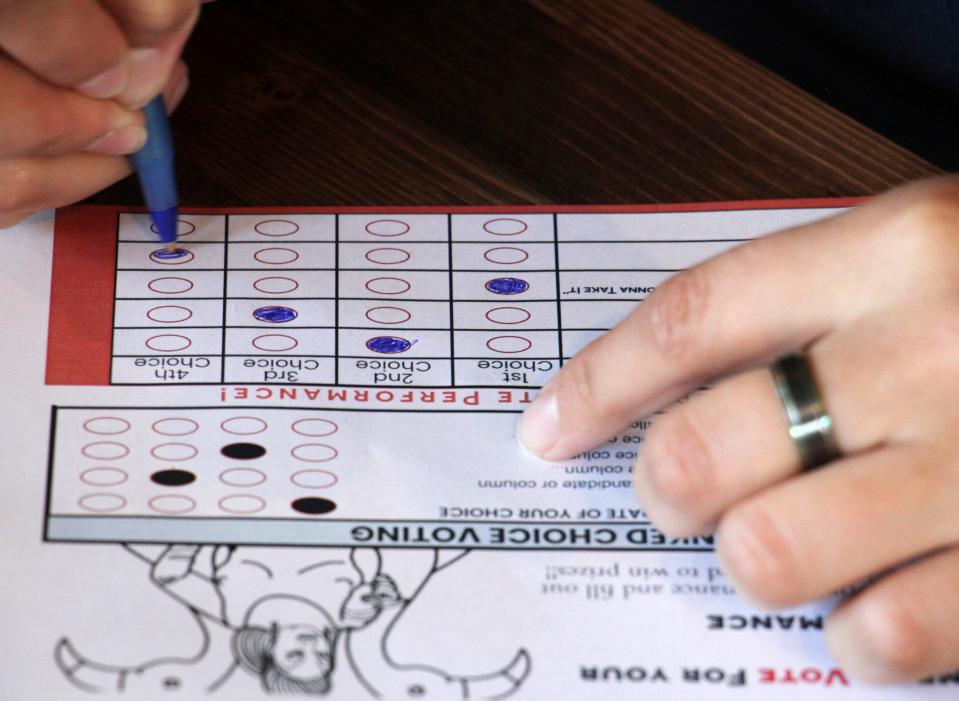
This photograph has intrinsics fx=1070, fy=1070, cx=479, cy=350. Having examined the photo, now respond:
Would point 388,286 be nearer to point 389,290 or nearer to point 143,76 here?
point 389,290

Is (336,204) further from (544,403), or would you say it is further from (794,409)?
(794,409)

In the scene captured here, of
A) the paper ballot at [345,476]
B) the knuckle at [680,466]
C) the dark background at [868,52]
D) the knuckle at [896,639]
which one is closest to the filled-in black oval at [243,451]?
the paper ballot at [345,476]

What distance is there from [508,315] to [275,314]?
0.45 ft

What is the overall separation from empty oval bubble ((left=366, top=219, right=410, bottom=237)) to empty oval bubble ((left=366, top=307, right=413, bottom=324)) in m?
0.05

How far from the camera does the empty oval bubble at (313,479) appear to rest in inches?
22.6

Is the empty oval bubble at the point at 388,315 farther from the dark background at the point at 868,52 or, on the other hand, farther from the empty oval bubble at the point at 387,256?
the dark background at the point at 868,52

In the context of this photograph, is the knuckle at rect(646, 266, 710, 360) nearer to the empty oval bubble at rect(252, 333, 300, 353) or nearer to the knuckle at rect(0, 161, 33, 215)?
the empty oval bubble at rect(252, 333, 300, 353)

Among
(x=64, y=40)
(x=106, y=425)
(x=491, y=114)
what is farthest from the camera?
(x=491, y=114)

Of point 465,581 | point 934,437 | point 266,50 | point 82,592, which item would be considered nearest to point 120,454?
point 82,592

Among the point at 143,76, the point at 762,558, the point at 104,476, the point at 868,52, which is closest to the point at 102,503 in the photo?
the point at 104,476

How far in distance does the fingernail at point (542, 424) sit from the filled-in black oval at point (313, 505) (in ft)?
0.37

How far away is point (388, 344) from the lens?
0.62 m

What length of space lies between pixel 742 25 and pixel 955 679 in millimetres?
463

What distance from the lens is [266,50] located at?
724 millimetres
